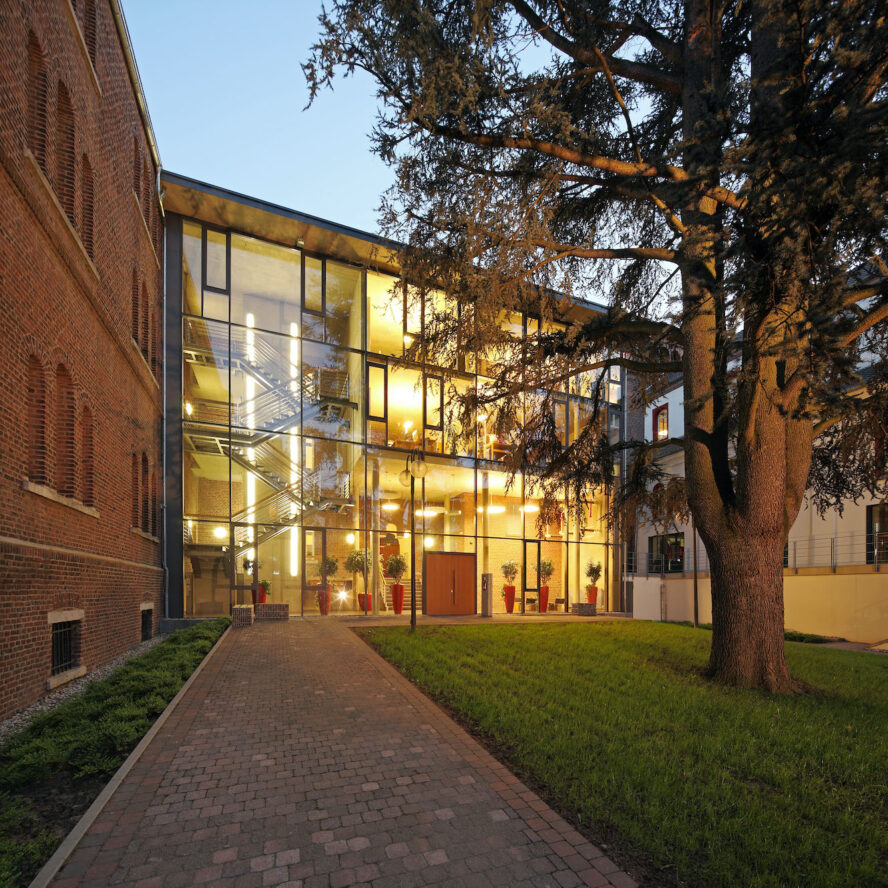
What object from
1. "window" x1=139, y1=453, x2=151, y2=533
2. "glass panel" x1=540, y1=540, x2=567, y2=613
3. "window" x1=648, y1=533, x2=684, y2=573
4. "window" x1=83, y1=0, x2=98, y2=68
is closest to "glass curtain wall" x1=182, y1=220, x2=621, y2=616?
"window" x1=139, y1=453, x2=151, y2=533

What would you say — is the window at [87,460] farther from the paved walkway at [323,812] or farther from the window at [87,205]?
the paved walkway at [323,812]

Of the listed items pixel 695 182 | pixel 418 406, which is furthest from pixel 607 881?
pixel 418 406

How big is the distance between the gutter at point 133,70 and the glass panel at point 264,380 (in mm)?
5282

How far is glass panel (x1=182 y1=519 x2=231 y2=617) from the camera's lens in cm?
1648

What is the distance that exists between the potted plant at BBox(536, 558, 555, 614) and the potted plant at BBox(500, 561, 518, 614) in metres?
1.15

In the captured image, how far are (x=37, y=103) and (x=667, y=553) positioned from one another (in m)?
25.6

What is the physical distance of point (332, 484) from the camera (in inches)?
744

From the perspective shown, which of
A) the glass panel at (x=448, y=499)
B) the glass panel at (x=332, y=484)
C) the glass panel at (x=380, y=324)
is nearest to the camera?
the glass panel at (x=332, y=484)

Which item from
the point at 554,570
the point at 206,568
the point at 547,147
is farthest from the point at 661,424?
the point at 547,147

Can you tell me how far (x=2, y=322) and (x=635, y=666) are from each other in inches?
411

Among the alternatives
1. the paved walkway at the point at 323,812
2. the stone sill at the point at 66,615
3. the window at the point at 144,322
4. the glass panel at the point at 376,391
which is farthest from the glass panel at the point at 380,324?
the paved walkway at the point at 323,812

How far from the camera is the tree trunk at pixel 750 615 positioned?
8.48 m

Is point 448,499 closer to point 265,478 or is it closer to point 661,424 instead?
point 265,478

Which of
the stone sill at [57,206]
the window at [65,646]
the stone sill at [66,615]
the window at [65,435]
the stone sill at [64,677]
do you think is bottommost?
the stone sill at [64,677]
